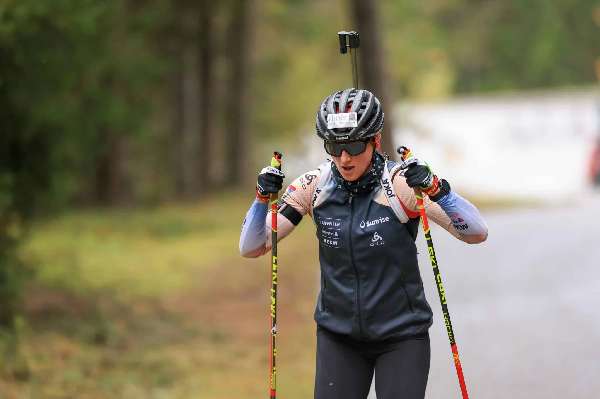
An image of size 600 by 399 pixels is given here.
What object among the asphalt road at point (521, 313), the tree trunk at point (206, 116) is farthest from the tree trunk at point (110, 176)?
the asphalt road at point (521, 313)

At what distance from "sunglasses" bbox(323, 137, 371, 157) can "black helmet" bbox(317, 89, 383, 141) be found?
0.04 m

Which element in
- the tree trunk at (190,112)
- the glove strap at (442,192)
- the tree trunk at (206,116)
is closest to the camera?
the glove strap at (442,192)

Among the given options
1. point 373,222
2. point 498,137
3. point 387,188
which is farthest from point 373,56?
point 498,137

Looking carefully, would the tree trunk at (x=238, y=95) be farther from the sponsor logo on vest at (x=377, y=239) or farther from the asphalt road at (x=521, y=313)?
the sponsor logo on vest at (x=377, y=239)

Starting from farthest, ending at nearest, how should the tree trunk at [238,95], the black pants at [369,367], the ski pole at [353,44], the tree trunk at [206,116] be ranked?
the tree trunk at [206,116] → the tree trunk at [238,95] → the ski pole at [353,44] → the black pants at [369,367]

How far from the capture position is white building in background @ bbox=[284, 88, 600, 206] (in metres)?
38.2

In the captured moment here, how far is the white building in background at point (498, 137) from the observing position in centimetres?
3816

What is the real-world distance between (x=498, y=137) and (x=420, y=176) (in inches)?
1449

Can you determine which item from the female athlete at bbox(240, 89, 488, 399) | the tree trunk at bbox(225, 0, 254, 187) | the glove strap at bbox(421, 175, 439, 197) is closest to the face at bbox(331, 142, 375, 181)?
the female athlete at bbox(240, 89, 488, 399)

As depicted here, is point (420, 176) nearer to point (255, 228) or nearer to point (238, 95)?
point (255, 228)

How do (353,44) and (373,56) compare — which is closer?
(353,44)

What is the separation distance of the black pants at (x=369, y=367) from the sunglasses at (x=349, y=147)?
939mm

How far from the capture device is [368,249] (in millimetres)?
4301

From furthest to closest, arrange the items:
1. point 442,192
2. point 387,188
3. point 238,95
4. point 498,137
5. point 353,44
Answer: point 498,137
point 238,95
point 353,44
point 387,188
point 442,192
